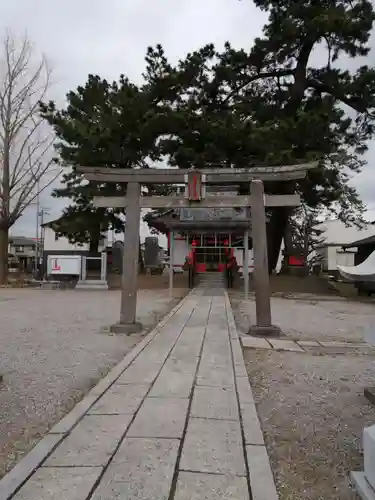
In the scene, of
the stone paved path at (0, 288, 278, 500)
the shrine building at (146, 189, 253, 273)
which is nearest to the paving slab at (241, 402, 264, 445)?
the stone paved path at (0, 288, 278, 500)

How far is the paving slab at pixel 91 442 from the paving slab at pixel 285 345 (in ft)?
13.2

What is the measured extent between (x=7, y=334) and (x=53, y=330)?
0.86 meters

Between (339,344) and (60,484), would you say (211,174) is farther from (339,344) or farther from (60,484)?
(60,484)

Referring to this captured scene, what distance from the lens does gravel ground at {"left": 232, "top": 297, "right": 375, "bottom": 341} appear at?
29.2 ft

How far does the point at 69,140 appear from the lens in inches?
765

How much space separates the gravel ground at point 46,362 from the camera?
3.62 m

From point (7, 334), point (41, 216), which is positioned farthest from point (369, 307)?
point (41, 216)

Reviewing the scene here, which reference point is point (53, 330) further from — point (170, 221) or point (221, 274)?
point (221, 274)

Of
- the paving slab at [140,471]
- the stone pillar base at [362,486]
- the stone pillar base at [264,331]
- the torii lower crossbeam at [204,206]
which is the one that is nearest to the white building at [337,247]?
the torii lower crossbeam at [204,206]

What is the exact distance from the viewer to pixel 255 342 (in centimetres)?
746

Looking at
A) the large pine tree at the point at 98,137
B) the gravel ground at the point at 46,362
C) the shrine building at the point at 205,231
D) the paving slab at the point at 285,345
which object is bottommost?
the paving slab at the point at 285,345

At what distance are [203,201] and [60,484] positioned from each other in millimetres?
6546

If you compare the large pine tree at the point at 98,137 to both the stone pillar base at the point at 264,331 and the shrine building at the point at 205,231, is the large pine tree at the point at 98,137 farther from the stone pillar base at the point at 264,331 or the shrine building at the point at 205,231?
the stone pillar base at the point at 264,331

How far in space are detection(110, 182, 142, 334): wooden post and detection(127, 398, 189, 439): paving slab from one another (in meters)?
4.51
